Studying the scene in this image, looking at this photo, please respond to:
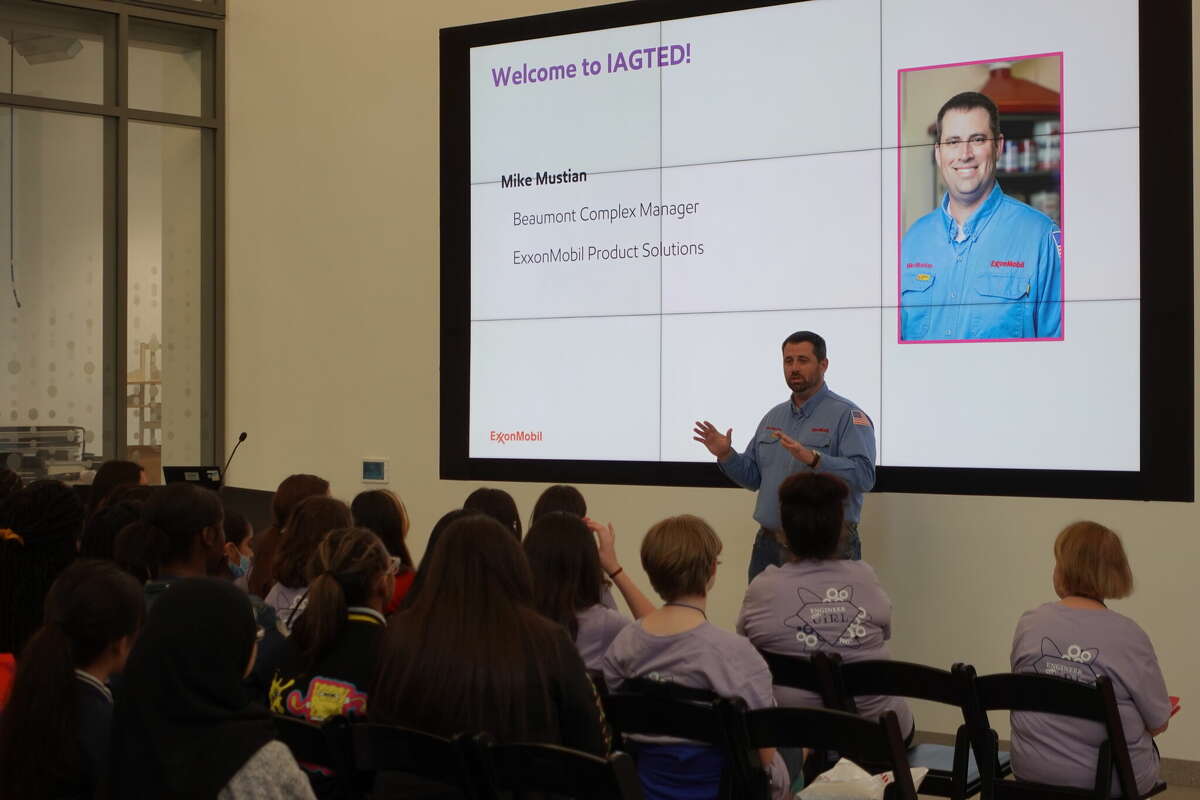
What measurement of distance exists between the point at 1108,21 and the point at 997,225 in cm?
82

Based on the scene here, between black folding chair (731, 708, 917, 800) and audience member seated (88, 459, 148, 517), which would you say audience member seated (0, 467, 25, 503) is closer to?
audience member seated (88, 459, 148, 517)

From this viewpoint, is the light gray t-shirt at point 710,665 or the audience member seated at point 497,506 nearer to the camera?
the light gray t-shirt at point 710,665

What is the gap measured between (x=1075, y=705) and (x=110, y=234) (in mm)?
6169

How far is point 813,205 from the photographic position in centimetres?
517

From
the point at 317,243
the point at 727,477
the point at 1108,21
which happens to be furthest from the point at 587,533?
the point at 317,243

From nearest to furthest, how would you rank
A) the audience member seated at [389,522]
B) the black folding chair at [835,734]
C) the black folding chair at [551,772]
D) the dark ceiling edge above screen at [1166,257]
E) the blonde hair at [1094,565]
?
1. the black folding chair at [551,772]
2. the black folding chair at [835,734]
3. the blonde hair at [1094,565]
4. the audience member seated at [389,522]
5. the dark ceiling edge above screen at [1166,257]

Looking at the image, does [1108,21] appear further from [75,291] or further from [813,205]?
[75,291]

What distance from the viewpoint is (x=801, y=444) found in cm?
486

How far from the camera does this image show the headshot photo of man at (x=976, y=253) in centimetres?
468

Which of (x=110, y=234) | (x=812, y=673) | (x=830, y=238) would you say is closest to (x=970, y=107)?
(x=830, y=238)

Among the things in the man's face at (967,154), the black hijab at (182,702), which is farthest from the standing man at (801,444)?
the black hijab at (182,702)

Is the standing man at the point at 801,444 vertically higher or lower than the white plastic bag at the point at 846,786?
higher

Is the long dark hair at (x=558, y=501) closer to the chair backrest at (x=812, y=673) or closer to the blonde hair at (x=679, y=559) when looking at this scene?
the chair backrest at (x=812, y=673)

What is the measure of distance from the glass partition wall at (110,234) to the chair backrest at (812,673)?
204 inches
